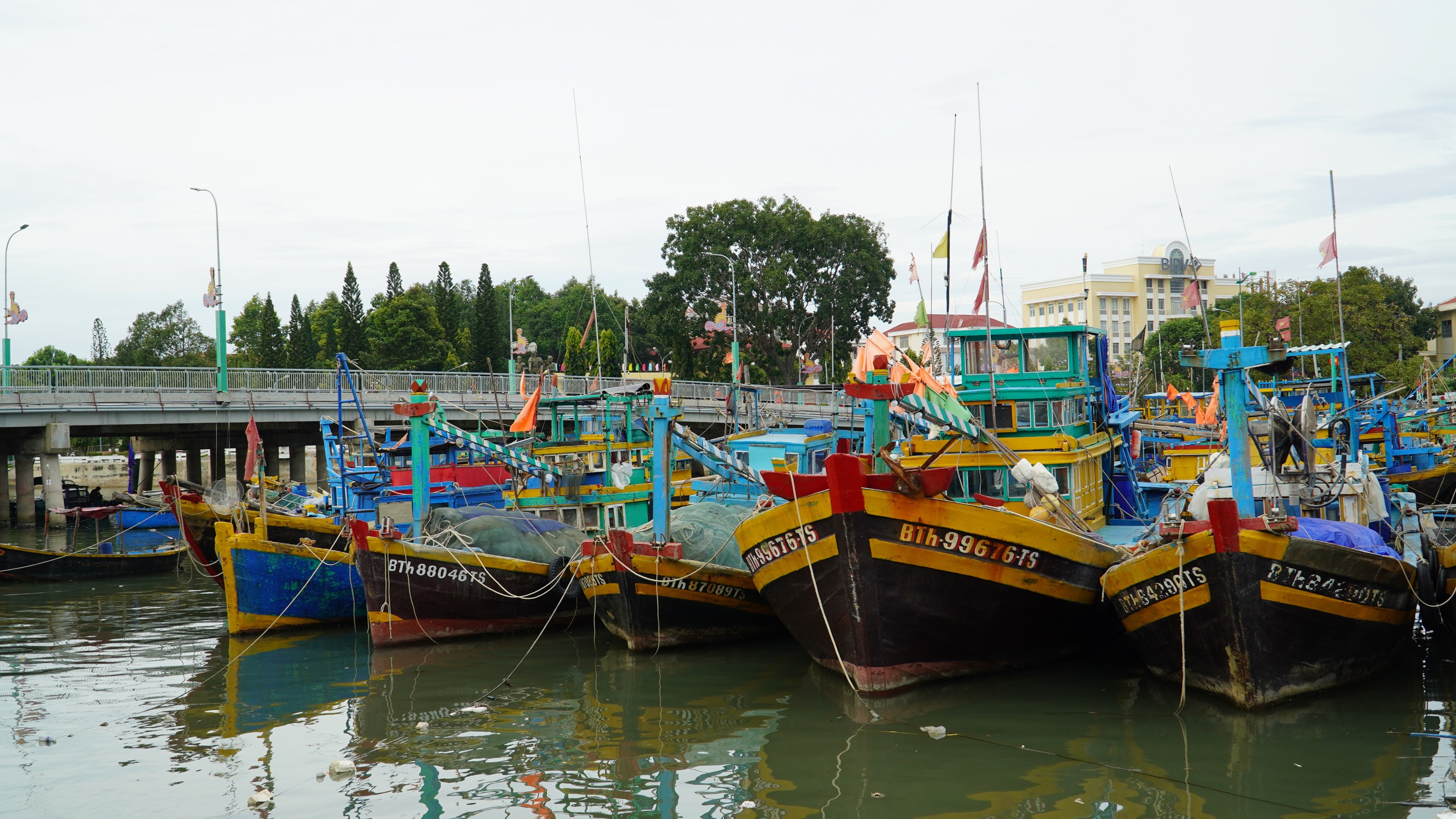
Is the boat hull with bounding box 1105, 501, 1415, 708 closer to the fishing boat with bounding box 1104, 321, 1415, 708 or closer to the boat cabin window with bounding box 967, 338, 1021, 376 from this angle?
the fishing boat with bounding box 1104, 321, 1415, 708

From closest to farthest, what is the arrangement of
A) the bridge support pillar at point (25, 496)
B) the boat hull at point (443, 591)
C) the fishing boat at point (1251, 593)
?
the fishing boat at point (1251, 593)
the boat hull at point (443, 591)
the bridge support pillar at point (25, 496)

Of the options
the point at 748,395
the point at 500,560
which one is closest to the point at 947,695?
the point at 500,560

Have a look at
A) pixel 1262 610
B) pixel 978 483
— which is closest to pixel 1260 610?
pixel 1262 610

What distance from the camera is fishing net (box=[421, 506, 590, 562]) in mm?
17609

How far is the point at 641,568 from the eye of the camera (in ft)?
51.1

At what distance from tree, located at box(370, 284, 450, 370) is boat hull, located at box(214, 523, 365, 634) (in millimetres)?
49495

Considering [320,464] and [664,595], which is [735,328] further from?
[320,464]

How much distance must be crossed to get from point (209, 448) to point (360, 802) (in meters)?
47.5

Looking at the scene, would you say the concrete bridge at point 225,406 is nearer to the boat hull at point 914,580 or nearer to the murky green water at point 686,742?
the murky green water at point 686,742

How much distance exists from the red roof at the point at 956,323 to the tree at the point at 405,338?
29.0m

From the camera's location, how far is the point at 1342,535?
1235cm

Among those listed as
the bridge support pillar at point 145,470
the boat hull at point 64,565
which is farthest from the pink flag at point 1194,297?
the bridge support pillar at point 145,470

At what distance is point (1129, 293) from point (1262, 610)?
97941 mm

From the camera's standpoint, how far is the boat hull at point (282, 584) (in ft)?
60.8
